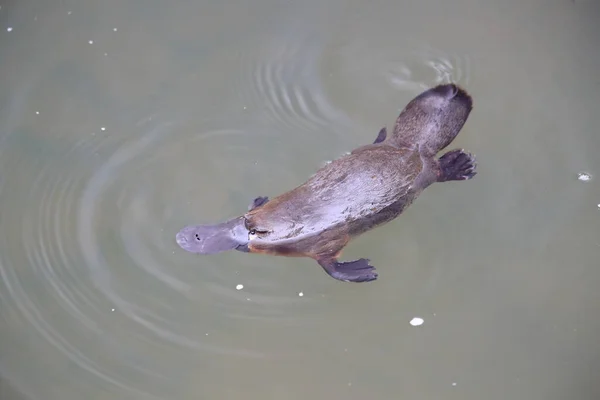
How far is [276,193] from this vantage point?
3.06 meters

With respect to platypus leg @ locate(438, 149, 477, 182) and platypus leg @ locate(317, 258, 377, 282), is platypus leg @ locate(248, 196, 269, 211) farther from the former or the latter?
platypus leg @ locate(438, 149, 477, 182)

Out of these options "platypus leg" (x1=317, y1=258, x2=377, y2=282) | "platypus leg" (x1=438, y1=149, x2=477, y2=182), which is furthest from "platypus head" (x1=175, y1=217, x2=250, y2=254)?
"platypus leg" (x1=438, y1=149, x2=477, y2=182)

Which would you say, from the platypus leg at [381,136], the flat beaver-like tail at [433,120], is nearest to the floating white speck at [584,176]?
the flat beaver-like tail at [433,120]

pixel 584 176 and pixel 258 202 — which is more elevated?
pixel 258 202

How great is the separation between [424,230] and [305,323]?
0.73 metres

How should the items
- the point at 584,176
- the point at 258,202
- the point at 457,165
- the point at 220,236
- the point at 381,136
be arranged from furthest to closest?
the point at 584,176
the point at 381,136
the point at 457,165
the point at 258,202
the point at 220,236

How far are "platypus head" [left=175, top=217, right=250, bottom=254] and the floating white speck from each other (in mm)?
1738

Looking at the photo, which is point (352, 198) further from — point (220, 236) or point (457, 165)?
point (457, 165)

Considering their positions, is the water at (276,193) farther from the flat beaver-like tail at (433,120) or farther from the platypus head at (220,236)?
the flat beaver-like tail at (433,120)

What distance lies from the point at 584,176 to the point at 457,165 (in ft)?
2.42

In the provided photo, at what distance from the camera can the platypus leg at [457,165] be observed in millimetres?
2902

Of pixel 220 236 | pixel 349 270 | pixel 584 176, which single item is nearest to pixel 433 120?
pixel 349 270

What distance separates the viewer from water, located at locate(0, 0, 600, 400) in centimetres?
272

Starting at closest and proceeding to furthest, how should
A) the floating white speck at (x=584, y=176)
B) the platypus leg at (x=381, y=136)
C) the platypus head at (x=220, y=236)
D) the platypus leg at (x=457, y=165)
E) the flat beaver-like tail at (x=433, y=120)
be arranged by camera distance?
the platypus head at (x=220, y=236)
the flat beaver-like tail at (x=433, y=120)
the platypus leg at (x=457, y=165)
the platypus leg at (x=381, y=136)
the floating white speck at (x=584, y=176)
